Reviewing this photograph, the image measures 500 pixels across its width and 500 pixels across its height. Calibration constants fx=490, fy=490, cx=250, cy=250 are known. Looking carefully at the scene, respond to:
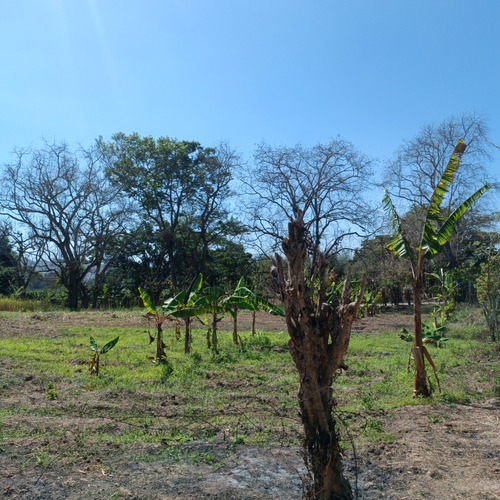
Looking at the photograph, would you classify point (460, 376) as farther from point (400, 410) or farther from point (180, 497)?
point (180, 497)

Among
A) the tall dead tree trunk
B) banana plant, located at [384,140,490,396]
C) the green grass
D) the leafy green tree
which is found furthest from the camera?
the leafy green tree

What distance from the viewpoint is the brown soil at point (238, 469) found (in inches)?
179

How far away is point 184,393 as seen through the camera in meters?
8.09

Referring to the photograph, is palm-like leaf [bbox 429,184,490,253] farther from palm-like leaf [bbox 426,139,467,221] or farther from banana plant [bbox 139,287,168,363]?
banana plant [bbox 139,287,168,363]

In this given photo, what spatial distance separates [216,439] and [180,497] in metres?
1.55

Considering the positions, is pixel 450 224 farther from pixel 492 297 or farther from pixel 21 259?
pixel 21 259

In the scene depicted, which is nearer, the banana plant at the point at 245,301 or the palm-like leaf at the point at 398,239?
the palm-like leaf at the point at 398,239

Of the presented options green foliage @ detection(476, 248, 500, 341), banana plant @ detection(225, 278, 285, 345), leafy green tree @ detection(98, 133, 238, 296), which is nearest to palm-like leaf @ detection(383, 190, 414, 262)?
banana plant @ detection(225, 278, 285, 345)

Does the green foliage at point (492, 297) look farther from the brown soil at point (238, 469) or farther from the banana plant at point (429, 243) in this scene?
the brown soil at point (238, 469)

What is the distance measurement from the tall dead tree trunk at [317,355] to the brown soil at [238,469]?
34cm

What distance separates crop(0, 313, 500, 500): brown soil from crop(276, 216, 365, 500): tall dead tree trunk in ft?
1.13

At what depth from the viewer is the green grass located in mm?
5938

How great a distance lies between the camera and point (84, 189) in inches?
1181

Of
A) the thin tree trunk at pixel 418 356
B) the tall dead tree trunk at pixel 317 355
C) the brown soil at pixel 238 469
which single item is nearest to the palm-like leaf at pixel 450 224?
the thin tree trunk at pixel 418 356
